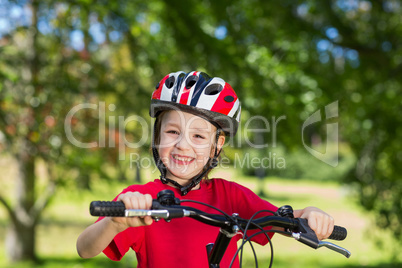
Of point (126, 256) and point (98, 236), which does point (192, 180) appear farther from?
point (126, 256)

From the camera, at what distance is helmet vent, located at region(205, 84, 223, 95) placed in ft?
9.38

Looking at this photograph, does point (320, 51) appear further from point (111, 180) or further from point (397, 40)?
point (111, 180)

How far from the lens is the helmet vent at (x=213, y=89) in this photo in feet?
9.38

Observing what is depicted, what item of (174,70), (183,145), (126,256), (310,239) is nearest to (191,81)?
(183,145)

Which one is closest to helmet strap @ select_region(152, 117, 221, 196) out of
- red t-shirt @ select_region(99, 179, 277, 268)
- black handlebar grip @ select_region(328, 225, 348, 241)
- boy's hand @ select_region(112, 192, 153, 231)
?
red t-shirt @ select_region(99, 179, 277, 268)

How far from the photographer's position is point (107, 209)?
1.78 m

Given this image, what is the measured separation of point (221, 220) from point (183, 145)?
2.18ft

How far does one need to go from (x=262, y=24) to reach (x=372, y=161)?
3.57m

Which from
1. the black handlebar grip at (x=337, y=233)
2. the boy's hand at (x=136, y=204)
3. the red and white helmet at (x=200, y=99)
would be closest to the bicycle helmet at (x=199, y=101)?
the red and white helmet at (x=200, y=99)

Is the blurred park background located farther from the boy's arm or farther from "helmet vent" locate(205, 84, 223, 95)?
the boy's arm

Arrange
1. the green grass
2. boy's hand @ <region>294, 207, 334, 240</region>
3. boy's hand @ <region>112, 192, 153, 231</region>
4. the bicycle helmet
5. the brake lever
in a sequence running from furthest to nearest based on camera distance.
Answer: the green grass
the bicycle helmet
boy's hand @ <region>294, 207, 334, 240</region>
the brake lever
boy's hand @ <region>112, 192, 153, 231</region>

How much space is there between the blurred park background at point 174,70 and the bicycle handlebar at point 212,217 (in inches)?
189

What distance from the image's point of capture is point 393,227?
9.73 meters

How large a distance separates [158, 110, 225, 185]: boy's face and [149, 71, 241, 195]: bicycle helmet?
4 cm
